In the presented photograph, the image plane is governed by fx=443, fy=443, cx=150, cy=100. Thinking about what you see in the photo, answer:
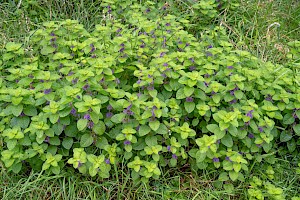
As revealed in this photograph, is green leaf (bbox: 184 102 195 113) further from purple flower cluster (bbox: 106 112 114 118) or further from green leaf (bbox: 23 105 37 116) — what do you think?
green leaf (bbox: 23 105 37 116)

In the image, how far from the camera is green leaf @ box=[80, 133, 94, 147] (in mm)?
2918

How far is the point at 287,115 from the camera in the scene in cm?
319

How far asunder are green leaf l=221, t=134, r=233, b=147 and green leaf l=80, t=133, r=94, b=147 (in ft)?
2.90

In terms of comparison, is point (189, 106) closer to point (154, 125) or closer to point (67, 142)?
point (154, 125)

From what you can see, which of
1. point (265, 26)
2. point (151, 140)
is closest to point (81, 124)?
point (151, 140)

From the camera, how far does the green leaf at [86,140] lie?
2918mm

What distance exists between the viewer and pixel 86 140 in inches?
115

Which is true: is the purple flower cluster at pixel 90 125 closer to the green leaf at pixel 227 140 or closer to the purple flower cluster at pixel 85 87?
the purple flower cluster at pixel 85 87

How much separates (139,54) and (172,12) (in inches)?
46.1

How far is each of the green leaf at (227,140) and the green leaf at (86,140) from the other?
0.88 m

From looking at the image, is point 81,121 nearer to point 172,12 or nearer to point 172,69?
point 172,69

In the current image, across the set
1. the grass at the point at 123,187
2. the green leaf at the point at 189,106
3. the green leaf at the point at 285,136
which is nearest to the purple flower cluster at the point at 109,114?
the grass at the point at 123,187

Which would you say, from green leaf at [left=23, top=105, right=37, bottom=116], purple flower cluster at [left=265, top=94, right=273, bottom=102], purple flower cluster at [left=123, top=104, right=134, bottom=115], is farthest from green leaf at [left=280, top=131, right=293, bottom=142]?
green leaf at [left=23, top=105, right=37, bottom=116]

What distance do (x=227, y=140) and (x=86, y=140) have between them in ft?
3.10
